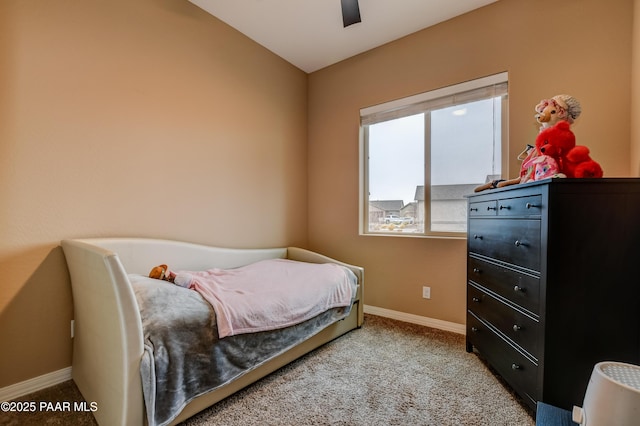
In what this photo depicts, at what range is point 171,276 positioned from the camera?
5.99 ft

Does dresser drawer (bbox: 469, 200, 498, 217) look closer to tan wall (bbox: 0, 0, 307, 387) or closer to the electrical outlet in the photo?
the electrical outlet

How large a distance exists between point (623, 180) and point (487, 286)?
88 cm

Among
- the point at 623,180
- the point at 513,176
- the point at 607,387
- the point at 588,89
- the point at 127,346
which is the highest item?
the point at 588,89

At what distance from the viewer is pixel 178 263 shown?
2164 millimetres

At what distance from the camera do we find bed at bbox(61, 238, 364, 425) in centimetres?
113

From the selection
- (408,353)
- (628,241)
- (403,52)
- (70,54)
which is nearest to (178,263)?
(70,54)

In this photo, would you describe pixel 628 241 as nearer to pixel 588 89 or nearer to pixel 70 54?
pixel 588 89

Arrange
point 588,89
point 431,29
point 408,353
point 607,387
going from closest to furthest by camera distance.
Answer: point 607,387 < point 588,89 < point 408,353 < point 431,29

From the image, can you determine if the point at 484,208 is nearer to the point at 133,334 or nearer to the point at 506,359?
the point at 506,359

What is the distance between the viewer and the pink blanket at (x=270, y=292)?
1.52m

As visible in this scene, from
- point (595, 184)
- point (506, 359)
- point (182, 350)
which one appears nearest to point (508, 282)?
point (506, 359)

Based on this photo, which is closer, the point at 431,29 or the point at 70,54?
the point at 70,54

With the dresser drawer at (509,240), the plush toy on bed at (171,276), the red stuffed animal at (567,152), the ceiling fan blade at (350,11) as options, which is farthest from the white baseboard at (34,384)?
the red stuffed animal at (567,152)

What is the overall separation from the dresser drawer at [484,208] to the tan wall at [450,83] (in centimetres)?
49
